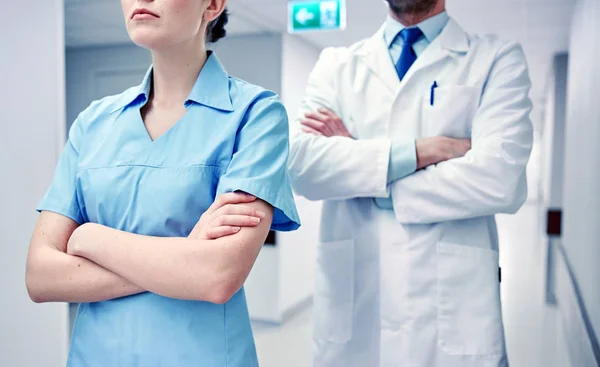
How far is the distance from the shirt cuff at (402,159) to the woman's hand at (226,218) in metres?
0.57

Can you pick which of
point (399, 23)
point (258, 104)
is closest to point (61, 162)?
point (258, 104)

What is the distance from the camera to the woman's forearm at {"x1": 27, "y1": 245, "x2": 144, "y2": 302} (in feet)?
3.24

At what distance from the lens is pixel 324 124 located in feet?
5.06

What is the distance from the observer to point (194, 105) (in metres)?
1.09

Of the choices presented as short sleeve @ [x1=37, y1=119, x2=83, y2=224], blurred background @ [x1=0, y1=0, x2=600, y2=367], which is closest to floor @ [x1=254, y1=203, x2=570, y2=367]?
blurred background @ [x1=0, y1=0, x2=600, y2=367]

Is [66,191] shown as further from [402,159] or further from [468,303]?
[468,303]

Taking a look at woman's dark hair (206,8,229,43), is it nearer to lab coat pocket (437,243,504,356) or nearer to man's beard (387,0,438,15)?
man's beard (387,0,438,15)

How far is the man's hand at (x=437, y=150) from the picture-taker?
4.70 feet

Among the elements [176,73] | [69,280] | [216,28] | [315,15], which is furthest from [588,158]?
[69,280]

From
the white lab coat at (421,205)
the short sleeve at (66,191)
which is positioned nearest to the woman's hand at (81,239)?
the short sleeve at (66,191)

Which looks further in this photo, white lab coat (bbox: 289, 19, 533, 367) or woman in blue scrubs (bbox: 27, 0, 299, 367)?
white lab coat (bbox: 289, 19, 533, 367)

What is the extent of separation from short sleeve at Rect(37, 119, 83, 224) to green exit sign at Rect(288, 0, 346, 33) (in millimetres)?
1308

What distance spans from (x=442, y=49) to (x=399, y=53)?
14cm

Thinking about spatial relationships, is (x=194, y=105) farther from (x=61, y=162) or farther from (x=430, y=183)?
(x=430, y=183)
